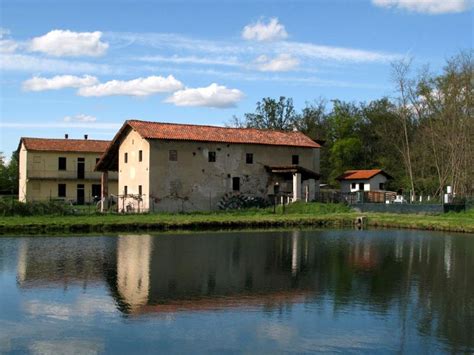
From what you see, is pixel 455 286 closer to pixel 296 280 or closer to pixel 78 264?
pixel 296 280

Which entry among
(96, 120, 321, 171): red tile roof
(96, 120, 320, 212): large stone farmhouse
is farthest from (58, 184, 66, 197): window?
(96, 120, 320, 212): large stone farmhouse

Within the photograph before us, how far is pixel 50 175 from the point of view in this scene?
57.1m

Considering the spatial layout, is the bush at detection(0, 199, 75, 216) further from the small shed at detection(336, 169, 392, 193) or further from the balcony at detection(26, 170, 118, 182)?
the small shed at detection(336, 169, 392, 193)

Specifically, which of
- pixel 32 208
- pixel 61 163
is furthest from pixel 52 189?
pixel 32 208

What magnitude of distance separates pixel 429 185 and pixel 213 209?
818 inches

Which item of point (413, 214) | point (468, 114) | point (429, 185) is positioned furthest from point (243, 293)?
point (429, 185)

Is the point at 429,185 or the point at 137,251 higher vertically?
the point at 429,185

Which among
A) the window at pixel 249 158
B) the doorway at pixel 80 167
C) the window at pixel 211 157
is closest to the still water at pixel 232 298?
the window at pixel 211 157

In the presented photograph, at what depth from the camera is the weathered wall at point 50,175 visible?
56.6m

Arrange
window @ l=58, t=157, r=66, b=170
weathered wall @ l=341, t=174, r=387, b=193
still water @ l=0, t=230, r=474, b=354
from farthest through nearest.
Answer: window @ l=58, t=157, r=66, b=170, weathered wall @ l=341, t=174, r=387, b=193, still water @ l=0, t=230, r=474, b=354

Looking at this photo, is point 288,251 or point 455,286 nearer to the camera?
point 455,286

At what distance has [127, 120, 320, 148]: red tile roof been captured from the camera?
44.7 metres

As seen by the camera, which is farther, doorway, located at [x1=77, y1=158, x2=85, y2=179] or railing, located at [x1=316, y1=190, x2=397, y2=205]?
doorway, located at [x1=77, y1=158, x2=85, y2=179]

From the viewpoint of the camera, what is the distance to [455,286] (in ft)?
55.9
